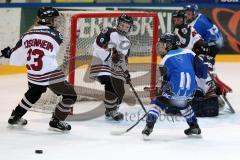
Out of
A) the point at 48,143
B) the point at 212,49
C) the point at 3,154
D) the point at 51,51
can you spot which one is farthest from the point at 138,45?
the point at 3,154

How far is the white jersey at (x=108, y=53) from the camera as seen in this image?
580cm

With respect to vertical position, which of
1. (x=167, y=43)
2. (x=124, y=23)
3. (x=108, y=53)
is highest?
(x=124, y=23)

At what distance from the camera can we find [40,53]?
17.2 feet

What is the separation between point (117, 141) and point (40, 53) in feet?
3.05

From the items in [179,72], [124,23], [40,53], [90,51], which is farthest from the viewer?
[90,51]

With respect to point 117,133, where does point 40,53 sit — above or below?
above

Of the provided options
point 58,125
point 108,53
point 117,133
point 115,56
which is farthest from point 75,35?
point 117,133

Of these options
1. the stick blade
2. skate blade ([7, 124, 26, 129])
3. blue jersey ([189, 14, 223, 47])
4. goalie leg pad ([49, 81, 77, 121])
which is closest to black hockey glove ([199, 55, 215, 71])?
blue jersey ([189, 14, 223, 47])

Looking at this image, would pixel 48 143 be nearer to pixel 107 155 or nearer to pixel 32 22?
pixel 107 155

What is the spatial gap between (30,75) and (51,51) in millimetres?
261

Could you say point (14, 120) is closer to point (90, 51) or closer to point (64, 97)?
point (64, 97)

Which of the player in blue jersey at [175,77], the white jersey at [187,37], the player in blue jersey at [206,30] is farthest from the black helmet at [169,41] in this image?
the player in blue jersey at [206,30]

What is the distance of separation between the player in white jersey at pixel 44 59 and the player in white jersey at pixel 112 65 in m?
0.61

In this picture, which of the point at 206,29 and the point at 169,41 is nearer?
the point at 169,41
